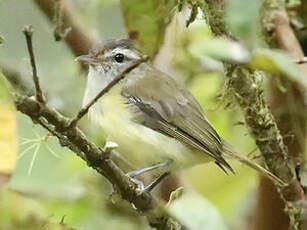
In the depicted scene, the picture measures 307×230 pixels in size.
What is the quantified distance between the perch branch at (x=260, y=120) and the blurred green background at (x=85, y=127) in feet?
0.69

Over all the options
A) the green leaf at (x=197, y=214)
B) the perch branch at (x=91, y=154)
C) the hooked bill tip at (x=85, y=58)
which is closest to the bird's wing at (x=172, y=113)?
the hooked bill tip at (x=85, y=58)

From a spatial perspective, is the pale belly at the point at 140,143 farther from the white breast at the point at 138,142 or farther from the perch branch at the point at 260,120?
the perch branch at the point at 260,120

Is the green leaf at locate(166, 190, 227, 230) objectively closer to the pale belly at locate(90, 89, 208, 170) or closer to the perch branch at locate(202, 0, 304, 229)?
the perch branch at locate(202, 0, 304, 229)

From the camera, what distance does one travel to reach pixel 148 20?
3033 mm

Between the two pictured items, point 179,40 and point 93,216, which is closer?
point 93,216

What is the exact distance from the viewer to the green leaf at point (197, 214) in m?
1.47

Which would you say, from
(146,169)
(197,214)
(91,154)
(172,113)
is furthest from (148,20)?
(197,214)

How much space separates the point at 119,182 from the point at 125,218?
124 cm

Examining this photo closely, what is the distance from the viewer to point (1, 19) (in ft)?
10.2

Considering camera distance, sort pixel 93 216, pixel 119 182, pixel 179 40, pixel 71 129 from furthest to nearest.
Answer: pixel 179 40
pixel 93 216
pixel 119 182
pixel 71 129

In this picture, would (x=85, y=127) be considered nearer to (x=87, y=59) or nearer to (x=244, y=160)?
(x=87, y=59)

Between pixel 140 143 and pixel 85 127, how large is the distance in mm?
603

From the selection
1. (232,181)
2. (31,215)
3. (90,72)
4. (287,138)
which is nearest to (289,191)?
(287,138)

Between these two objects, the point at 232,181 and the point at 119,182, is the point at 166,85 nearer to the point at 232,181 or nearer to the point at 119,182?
the point at 232,181
